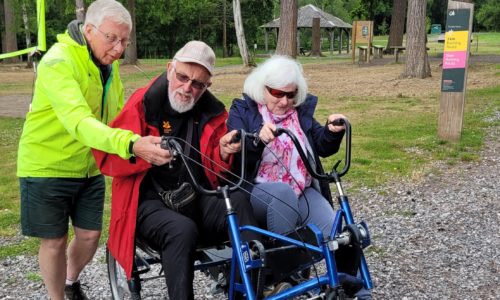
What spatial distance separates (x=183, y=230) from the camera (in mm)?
2906

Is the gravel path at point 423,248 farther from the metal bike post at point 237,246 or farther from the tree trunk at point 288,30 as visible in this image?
the tree trunk at point 288,30

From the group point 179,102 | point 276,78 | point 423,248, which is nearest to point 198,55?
point 179,102

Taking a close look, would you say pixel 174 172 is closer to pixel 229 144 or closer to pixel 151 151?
pixel 229 144

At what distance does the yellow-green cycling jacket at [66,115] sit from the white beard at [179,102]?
0.40 metres

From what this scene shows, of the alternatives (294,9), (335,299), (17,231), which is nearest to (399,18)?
(294,9)

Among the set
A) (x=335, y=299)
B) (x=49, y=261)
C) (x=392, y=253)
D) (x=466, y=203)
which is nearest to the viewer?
(x=335, y=299)

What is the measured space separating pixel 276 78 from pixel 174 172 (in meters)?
0.83

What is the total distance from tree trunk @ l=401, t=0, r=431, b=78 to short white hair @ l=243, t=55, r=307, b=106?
1277 centimetres

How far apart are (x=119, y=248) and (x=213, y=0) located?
1981 inches

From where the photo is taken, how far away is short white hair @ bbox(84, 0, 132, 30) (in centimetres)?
306

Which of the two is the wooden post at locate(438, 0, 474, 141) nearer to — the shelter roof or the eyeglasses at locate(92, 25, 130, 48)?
the eyeglasses at locate(92, 25, 130, 48)

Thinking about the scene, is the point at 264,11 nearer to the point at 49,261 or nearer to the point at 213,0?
the point at 213,0

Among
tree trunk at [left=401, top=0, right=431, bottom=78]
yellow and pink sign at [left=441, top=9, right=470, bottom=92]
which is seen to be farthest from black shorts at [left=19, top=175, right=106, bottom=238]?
tree trunk at [left=401, top=0, right=431, bottom=78]

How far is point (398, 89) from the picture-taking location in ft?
52.2
